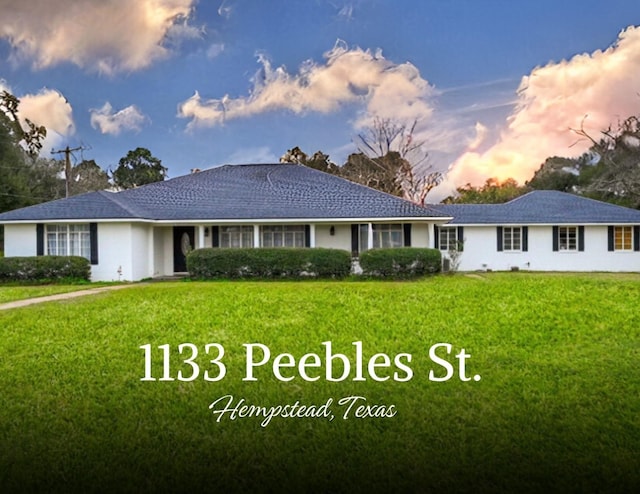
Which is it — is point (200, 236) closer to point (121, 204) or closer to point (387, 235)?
point (121, 204)

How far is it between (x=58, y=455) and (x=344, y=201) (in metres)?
15.2

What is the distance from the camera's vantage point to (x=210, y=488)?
3799 millimetres

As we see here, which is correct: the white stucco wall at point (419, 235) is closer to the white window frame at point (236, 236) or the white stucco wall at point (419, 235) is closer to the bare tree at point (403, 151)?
the white window frame at point (236, 236)

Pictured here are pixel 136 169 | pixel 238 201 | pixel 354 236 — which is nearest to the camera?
pixel 354 236

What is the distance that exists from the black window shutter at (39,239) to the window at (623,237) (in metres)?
23.7

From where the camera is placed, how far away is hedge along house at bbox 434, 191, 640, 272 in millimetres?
19969

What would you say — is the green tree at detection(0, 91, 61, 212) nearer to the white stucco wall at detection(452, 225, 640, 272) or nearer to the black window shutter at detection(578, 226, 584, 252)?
the white stucco wall at detection(452, 225, 640, 272)

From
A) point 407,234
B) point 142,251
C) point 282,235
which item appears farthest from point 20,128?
point 407,234

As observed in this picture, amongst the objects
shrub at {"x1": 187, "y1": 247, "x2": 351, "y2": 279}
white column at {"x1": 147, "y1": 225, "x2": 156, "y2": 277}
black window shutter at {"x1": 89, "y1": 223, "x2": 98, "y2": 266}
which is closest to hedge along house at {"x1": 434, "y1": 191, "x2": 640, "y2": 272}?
shrub at {"x1": 187, "y1": 247, "x2": 351, "y2": 279}

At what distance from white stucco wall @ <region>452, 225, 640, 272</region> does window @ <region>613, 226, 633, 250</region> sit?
1.13 ft

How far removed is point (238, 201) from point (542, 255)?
45.2 feet

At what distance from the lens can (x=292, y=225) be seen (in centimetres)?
1808

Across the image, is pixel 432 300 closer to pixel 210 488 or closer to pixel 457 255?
pixel 210 488

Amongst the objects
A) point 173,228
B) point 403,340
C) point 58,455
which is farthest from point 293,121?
point 58,455
